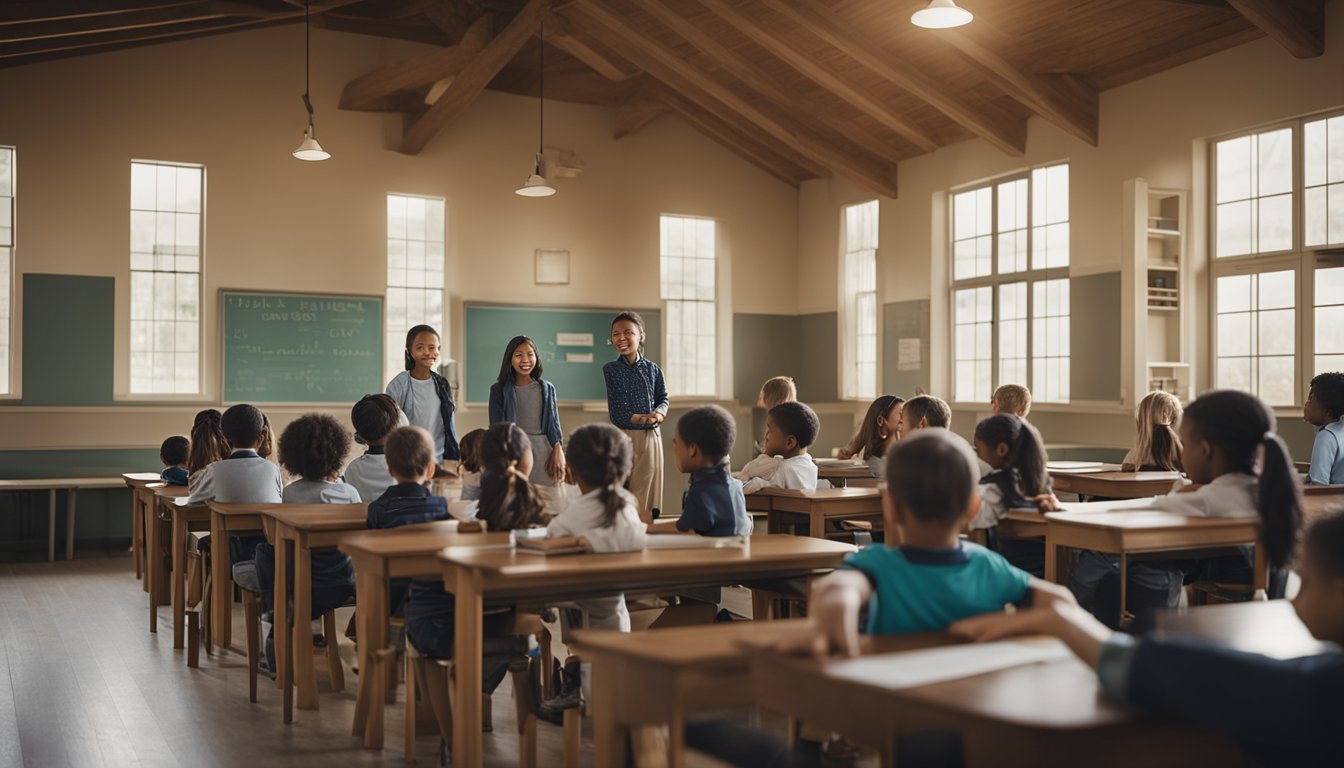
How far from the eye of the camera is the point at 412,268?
389 inches

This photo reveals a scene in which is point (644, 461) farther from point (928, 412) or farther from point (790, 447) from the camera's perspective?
point (790, 447)

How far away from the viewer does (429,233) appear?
9.99 m

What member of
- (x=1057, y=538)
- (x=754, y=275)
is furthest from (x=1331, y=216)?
(x=754, y=275)

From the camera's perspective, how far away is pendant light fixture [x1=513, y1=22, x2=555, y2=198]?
863 cm

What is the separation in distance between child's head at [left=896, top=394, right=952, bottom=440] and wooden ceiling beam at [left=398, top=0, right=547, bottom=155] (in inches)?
177

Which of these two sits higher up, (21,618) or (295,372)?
(295,372)

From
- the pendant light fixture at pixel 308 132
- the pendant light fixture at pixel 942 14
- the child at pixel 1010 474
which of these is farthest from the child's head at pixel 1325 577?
the pendant light fixture at pixel 308 132

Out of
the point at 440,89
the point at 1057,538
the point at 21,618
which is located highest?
the point at 440,89

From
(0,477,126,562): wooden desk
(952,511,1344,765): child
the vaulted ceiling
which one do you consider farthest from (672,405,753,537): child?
(0,477,126,562): wooden desk

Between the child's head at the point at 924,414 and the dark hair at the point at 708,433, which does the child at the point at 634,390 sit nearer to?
Answer: the child's head at the point at 924,414

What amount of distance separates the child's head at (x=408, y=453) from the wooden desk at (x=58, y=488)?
536 centimetres

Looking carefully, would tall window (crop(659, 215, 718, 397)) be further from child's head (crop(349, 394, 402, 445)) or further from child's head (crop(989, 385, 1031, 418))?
child's head (crop(349, 394, 402, 445))

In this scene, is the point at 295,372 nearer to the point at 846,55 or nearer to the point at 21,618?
the point at 21,618

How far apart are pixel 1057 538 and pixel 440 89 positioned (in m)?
6.91
